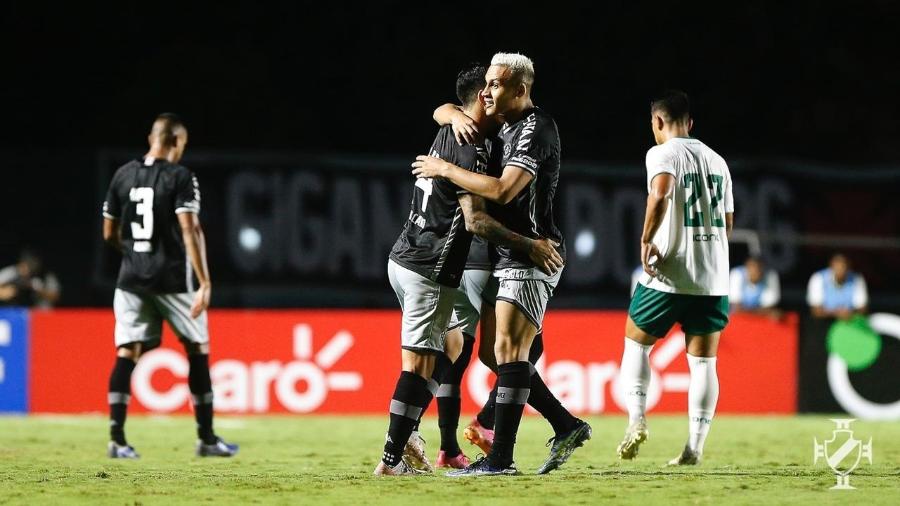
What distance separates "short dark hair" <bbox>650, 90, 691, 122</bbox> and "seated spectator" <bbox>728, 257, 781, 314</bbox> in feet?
24.0

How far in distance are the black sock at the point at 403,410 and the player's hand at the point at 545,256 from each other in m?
0.84

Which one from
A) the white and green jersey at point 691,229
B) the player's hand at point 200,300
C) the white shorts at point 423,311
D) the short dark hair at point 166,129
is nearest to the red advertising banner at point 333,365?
the player's hand at point 200,300

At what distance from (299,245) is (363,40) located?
24.3 feet

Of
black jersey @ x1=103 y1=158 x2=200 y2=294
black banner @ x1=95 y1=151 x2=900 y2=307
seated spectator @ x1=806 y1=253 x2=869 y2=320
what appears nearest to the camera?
black jersey @ x1=103 y1=158 x2=200 y2=294

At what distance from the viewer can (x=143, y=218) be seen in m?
9.30

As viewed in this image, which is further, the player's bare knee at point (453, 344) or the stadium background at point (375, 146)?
the stadium background at point (375, 146)

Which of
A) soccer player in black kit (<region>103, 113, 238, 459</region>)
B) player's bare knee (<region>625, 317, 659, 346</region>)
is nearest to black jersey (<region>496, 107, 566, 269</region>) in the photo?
player's bare knee (<region>625, 317, 659, 346</region>)

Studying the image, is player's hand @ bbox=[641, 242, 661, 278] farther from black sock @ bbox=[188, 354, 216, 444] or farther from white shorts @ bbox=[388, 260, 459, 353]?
black sock @ bbox=[188, 354, 216, 444]

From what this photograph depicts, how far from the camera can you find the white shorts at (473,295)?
7.70 m

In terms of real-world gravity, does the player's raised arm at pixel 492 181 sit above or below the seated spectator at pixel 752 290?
above

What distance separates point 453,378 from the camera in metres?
8.05

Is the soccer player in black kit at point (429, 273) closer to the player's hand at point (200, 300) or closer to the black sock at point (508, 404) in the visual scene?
the black sock at point (508, 404)

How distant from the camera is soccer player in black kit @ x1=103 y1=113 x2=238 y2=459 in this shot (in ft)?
30.3

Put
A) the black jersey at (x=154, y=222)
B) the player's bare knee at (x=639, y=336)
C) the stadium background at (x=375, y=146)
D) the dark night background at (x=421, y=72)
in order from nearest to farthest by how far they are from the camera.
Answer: the player's bare knee at (x=639, y=336), the black jersey at (x=154, y=222), the stadium background at (x=375, y=146), the dark night background at (x=421, y=72)
